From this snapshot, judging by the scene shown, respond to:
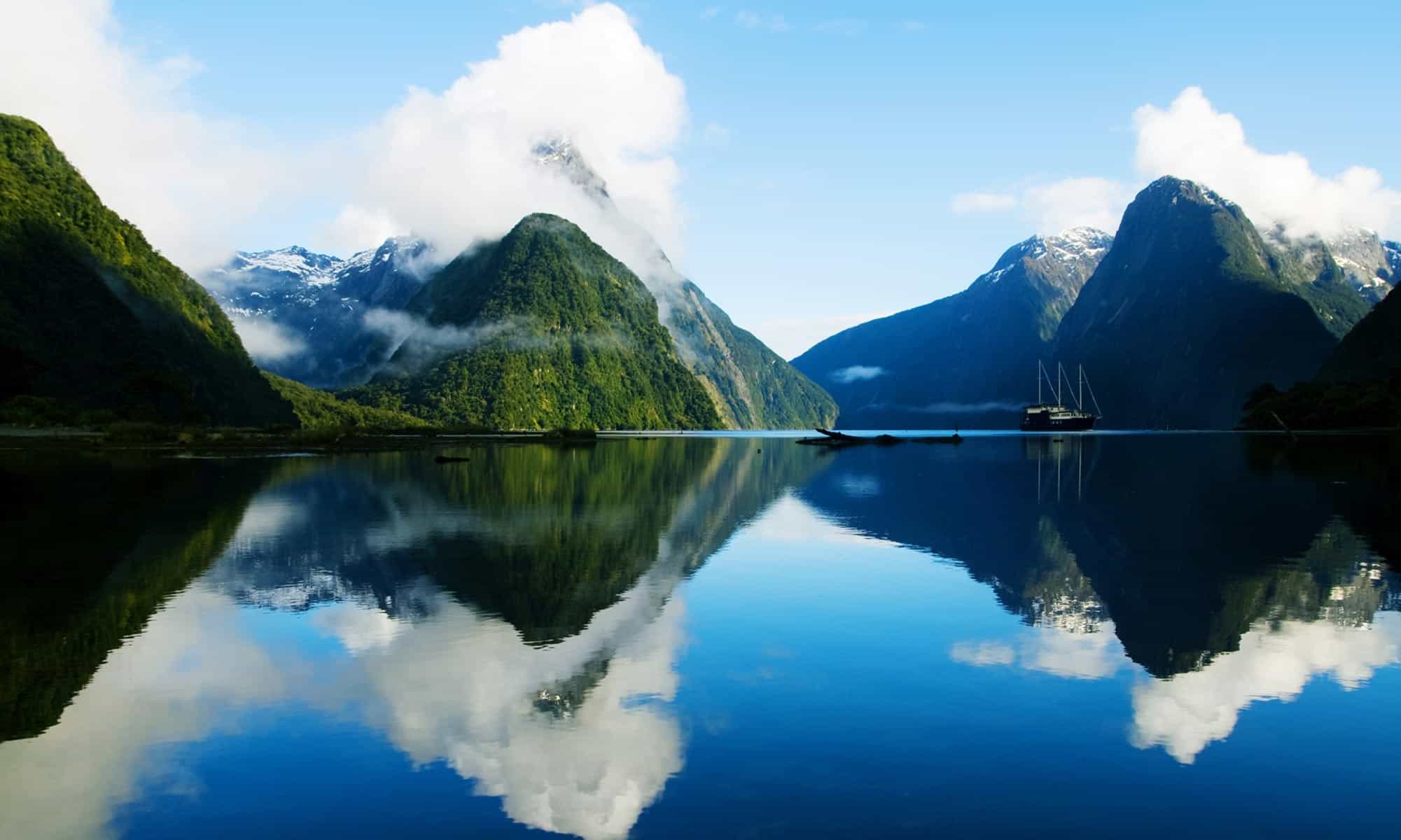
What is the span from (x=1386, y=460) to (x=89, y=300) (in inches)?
7659

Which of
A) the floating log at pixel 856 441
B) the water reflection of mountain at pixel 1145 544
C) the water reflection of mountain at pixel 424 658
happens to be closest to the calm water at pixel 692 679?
the water reflection of mountain at pixel 424 658

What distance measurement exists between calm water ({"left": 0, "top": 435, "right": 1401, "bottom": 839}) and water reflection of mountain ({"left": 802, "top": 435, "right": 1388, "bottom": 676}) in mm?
233

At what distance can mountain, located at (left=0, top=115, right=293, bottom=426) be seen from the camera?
150m

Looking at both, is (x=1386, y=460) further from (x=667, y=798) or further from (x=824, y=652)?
(x=667, y=798)

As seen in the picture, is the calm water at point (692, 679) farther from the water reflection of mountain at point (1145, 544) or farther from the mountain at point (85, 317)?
the mountain at point (85, 317)

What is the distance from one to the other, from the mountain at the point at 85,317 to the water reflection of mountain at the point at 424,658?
12588 centimetres

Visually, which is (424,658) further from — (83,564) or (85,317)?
(85,317)

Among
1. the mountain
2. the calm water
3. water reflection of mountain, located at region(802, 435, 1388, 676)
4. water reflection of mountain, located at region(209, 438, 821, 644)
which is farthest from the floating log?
the calm water

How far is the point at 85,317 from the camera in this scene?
163000mm

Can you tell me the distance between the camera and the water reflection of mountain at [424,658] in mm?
12727

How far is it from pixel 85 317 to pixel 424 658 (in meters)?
179

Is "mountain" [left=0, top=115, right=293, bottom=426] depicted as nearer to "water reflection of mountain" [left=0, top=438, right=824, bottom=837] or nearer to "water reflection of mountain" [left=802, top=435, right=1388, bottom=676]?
"water reflection of mountain" [left=0, top=438, right=824, bottom=837]

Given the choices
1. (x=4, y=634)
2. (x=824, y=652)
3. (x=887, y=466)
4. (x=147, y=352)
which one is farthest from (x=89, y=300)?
(x=824, y=652)

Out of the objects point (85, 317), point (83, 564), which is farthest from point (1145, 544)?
point (85, 317)
